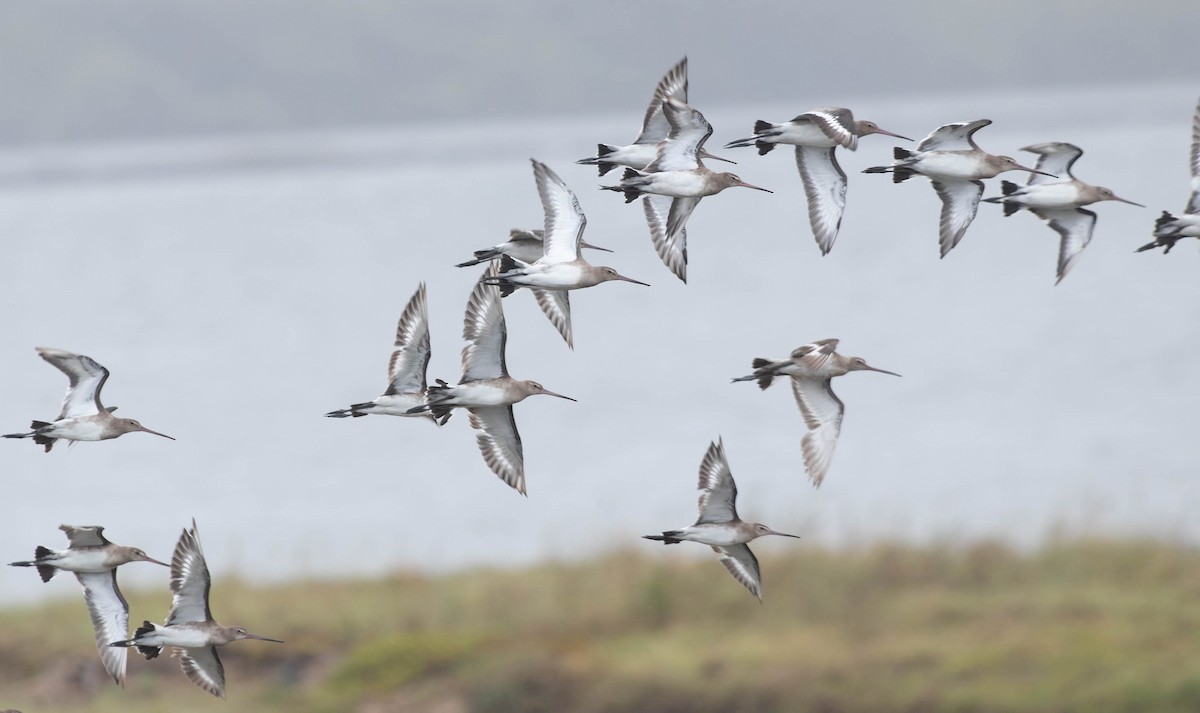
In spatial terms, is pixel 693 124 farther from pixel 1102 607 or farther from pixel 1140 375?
pixel 1140 375

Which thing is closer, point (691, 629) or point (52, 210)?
point (691, 629)

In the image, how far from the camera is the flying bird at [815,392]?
12414 mm

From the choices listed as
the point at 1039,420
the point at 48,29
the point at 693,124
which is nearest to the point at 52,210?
the point at 48,29

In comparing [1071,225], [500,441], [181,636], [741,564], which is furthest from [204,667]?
[1071,225]

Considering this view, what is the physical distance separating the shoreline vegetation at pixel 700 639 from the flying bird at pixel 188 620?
9028 mm

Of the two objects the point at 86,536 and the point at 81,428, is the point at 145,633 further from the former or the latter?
the point at 81,428

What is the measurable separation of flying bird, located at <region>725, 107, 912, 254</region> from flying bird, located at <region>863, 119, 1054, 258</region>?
0.23 metres

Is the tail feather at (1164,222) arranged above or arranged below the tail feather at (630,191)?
below

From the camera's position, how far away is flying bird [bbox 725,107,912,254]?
486 inches

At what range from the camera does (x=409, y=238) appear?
3634 inches

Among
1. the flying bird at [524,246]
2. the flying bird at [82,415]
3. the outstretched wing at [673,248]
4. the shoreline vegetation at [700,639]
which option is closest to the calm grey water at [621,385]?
the shoreline vegetation at [700,639]

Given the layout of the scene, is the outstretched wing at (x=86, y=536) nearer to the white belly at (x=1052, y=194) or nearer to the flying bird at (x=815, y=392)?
the flying bird at (x=815, y=392)

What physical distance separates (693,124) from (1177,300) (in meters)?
44.9

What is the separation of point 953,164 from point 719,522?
9.58ft
